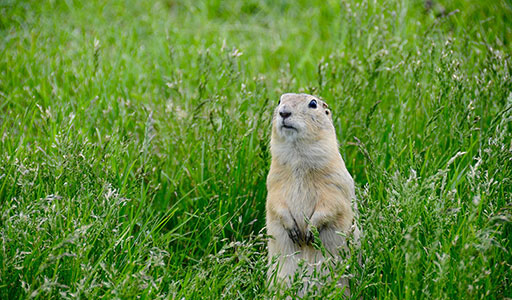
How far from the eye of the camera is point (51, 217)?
289 cm

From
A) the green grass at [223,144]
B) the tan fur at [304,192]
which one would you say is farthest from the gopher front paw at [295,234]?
the green grass at [223,144]

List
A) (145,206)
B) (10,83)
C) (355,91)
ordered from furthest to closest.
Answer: (10,83)
(355,91)
(145,206)

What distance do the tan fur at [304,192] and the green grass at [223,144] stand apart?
16 cm

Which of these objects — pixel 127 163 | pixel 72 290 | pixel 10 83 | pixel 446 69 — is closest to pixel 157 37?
pixel 10 83

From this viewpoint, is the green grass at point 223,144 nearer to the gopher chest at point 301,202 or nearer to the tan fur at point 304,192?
the tan fur at point 304,192

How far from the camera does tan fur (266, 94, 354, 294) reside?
3.29 m


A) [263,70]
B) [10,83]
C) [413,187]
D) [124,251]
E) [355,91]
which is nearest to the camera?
[413,187]

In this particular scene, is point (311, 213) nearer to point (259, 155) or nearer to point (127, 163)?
point (259, 155)

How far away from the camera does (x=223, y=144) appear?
13.4 ft

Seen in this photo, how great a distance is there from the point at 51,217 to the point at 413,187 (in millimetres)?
1730

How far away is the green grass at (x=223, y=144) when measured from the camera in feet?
9.46

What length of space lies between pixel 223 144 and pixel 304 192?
93cm

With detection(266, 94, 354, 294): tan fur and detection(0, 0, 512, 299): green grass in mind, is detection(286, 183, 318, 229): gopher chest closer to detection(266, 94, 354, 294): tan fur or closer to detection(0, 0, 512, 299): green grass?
detection(266, 94, 354, 294): tan fur

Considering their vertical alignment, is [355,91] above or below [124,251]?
above
